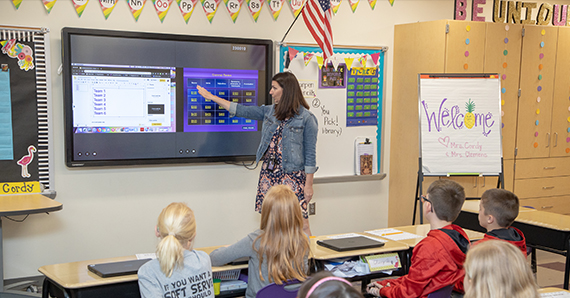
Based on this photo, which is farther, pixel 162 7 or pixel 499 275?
pixel 162 7

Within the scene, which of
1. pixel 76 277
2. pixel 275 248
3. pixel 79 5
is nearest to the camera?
pixel 76 277

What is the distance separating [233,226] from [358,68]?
181 centimetres

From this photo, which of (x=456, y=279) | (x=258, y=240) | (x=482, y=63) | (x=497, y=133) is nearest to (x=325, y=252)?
(x=258, y=240)

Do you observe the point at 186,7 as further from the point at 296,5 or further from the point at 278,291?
the point at 278,291

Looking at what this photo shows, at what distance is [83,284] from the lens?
79.7 inches

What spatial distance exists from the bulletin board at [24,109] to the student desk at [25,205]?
16cm

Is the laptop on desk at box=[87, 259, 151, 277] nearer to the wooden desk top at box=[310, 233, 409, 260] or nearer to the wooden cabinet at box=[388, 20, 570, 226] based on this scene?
the wooden desk top at box=[310, 233, 409, 260]

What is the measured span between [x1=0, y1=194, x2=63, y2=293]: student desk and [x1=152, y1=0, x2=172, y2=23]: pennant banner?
5.17ft

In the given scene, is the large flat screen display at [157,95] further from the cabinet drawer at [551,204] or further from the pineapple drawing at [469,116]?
the cabinet drawer at [551,204]

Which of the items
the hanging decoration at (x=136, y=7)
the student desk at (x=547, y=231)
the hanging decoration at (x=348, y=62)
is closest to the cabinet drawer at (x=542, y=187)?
the student desk at (x=547, y=231)

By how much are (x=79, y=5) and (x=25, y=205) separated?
1473 millimetres

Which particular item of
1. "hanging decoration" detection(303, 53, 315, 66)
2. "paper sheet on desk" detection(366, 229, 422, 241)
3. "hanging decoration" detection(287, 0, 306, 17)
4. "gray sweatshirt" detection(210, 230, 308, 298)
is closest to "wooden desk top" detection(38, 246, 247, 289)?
"gray sweatshirt" detection(210, 230, 308, 298)

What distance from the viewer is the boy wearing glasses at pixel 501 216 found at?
8.62 ft

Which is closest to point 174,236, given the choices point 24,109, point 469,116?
point 24,109
